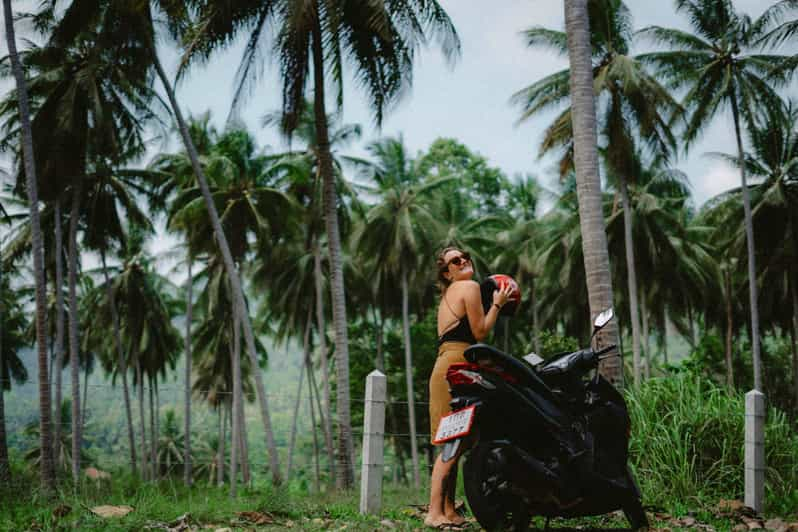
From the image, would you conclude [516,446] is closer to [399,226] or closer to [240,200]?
[240,200]

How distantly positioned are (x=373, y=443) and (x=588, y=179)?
131 inches

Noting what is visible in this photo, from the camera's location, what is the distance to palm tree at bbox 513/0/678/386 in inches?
913

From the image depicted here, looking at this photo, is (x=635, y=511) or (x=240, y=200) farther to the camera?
(x=240, y=200)

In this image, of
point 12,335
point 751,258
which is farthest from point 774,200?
point 12,335

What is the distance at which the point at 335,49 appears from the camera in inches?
604

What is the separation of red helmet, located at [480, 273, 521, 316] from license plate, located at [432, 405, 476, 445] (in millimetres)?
915

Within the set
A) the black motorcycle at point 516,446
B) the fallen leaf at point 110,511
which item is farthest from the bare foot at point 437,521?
the fallen leaf at point 110,511

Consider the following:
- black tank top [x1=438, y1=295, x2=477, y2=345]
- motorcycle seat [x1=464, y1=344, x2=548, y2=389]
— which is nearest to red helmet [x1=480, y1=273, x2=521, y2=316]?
black tank top [x1=438, y1=295, x2=477, y2=345]

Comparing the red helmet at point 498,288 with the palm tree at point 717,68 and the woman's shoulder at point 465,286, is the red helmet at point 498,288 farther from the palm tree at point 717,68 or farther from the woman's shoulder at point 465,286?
the palm tree at point 717,68

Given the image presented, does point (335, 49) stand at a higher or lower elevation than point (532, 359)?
higher

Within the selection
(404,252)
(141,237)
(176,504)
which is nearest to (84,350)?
(141,237)

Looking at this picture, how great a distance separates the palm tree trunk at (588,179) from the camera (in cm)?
703

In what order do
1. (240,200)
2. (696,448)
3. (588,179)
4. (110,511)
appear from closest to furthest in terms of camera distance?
(110,511)
(696,448)
(588,179)
(240,200)

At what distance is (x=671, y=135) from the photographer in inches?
943
